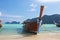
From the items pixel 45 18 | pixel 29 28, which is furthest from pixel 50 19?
pixel 29 28

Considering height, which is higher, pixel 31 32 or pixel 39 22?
pixel 39 22

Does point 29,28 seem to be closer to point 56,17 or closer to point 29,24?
point 29,24

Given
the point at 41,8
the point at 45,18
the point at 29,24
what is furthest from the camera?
the point at 45,18

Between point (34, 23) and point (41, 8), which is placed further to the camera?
point (34, 23)

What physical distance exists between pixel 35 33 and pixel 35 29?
0.69 metres

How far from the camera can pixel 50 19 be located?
11019cm

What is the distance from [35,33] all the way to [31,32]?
3.45 ft

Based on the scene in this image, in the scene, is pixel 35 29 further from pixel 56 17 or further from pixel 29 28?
pixel 56 17

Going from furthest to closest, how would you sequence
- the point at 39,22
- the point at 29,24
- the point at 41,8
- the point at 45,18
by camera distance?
the point at 45,18
the point at 29,24
the point at 39,22
the point at 41,8

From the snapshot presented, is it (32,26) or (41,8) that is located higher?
(41,8)

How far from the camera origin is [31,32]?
74.5 feet

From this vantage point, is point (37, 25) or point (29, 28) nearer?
point (37, 25)

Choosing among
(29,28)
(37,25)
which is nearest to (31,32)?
(29,28)

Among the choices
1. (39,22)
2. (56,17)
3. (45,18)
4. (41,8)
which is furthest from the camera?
(56,17)
